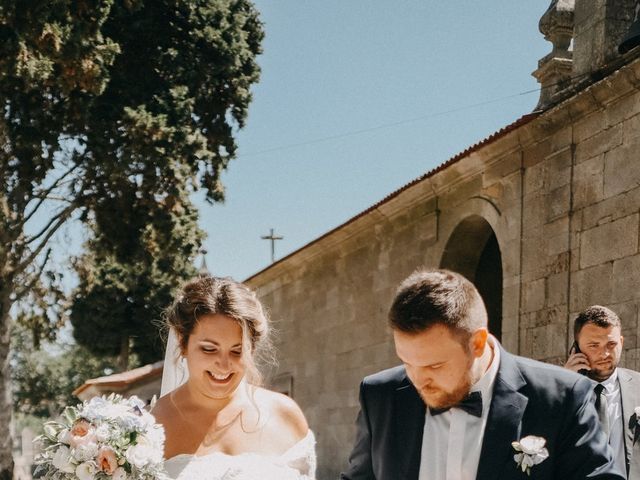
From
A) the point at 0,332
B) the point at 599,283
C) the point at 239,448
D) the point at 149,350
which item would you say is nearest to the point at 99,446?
the point at 239,448

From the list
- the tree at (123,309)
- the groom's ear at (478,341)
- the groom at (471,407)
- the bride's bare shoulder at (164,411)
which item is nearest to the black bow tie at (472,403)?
the groom at (471,407)

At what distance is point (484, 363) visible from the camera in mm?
2652

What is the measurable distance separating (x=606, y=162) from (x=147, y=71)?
376 inches

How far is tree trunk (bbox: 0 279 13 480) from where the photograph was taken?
52.1 feet

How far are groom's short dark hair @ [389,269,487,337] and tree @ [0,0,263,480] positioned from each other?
37.1 feet

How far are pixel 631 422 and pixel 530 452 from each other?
76.9 inches

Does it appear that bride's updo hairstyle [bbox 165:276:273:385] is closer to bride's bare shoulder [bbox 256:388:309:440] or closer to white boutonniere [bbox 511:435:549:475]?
bride's bare shoulder [bbox 256:388:309:440]

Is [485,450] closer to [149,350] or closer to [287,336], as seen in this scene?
[287,336]

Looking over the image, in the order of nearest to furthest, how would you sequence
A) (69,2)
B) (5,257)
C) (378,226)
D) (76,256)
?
(69,2), (378,226), (5,257), (76,256)

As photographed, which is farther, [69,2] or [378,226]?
[378,226]

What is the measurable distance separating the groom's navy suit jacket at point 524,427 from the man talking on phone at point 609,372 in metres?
1.65

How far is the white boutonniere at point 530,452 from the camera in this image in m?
2.43

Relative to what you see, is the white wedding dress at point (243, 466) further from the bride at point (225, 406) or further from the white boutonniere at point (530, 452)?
the white boutonniere at point (530, 452)

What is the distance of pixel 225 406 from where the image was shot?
3.96 metres
